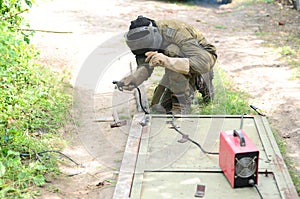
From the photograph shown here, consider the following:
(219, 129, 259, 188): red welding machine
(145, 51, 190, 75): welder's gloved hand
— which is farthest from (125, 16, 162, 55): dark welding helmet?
(219, 129, 259, 188): red welding machine

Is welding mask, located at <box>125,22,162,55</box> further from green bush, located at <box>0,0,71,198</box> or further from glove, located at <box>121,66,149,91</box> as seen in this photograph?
green bush, located at <box>0,0,71,198</box>

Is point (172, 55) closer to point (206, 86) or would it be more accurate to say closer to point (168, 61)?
point (168, 61)

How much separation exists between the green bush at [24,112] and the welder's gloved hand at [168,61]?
1.16 meters

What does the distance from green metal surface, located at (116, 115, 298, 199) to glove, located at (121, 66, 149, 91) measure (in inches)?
15.4

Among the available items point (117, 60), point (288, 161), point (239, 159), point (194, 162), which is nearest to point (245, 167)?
point (239, 159)

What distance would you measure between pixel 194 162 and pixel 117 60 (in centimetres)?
319

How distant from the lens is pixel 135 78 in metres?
4.40

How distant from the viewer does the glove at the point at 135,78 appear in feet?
14.4

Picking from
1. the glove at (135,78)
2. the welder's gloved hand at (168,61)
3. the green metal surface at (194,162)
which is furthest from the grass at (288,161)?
the glove at (135,78)

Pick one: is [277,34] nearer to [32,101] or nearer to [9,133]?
[32,101]

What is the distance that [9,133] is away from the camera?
3992 millimetres

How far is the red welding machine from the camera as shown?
3160mm

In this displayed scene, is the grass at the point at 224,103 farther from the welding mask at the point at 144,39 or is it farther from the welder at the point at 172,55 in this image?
the welding mask at the point at 144,39

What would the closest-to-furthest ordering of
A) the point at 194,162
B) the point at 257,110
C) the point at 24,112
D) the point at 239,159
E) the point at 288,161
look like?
the point at 239,159 < the point at 194,162 < the point at 288,161 < the point at 24,112 < the point at 257,110
